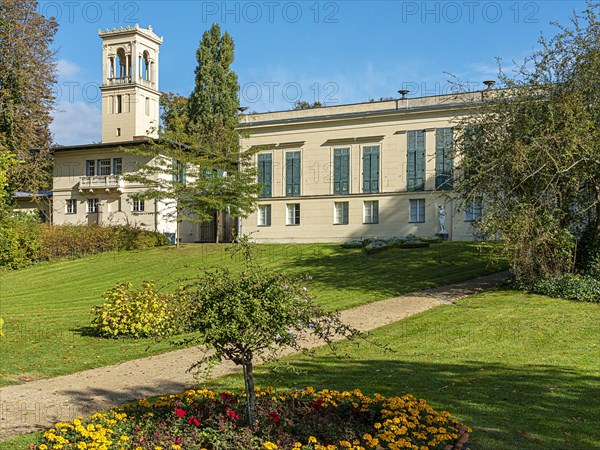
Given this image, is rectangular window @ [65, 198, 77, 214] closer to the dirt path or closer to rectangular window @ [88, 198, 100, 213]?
rectangular window @ [88, 198, 100, 213]

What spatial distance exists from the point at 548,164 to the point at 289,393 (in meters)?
12.0

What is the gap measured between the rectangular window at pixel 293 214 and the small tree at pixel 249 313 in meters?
31.1

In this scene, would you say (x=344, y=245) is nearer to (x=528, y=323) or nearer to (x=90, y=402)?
(x=528, y=323)

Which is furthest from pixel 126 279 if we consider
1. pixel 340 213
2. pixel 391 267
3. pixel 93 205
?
pixel 93 205

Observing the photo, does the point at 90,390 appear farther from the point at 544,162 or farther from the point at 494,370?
the point at 544,162

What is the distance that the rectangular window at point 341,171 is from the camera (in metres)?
35.8

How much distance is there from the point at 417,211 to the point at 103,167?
22665mm

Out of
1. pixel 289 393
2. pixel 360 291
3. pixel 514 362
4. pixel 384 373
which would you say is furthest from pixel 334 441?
pixel 360 291

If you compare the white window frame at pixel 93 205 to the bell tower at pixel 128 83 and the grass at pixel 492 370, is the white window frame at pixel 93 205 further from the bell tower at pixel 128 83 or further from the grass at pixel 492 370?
the grass at pixel 492 370

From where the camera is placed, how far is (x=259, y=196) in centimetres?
3812

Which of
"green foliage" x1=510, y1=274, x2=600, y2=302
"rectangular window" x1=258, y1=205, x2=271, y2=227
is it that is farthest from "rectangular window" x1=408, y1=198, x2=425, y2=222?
"green foliage" x1=510, y1=274, x2=600, y2=302

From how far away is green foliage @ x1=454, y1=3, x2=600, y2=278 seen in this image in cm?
1633

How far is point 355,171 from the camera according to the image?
35469mm

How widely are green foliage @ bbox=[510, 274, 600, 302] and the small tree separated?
1179 cm
